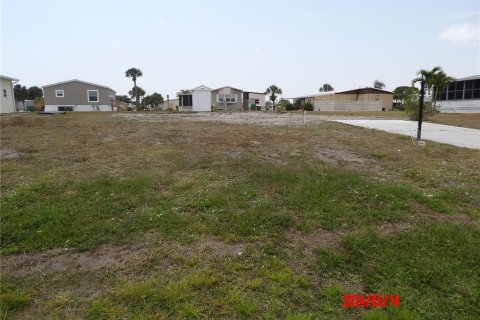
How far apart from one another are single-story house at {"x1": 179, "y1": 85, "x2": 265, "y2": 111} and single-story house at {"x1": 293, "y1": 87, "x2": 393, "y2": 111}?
10.3 metres

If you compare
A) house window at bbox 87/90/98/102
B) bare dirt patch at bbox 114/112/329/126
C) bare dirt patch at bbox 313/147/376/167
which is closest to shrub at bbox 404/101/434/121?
bare dirt patch at bbox 114/112/329/126

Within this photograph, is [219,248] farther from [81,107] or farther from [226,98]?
[226,98]

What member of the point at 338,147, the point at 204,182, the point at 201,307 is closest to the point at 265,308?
the point at 201,307

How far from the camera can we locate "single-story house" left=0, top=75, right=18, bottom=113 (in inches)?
1167

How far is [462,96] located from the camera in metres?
31.5

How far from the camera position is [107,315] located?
245 centimetres

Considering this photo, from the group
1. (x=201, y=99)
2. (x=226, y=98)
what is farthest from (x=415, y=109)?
(x=226, y=98)

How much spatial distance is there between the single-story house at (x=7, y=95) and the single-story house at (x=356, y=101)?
39791 mm

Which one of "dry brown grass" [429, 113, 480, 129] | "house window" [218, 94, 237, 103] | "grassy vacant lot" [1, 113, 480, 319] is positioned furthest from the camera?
"house window" [218, 94, 237, 103]

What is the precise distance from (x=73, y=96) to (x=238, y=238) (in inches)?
1683

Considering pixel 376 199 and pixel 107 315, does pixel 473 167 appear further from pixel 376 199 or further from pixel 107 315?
pixel 107 315

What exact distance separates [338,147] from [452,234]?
521 cm

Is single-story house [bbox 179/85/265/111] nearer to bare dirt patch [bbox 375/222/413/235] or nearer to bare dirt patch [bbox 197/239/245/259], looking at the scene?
bare dirt patch [bbox 375/222/413/235]

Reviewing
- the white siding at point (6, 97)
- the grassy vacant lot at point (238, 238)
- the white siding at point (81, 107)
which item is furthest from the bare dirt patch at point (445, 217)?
the white siding at point (81, 107)
